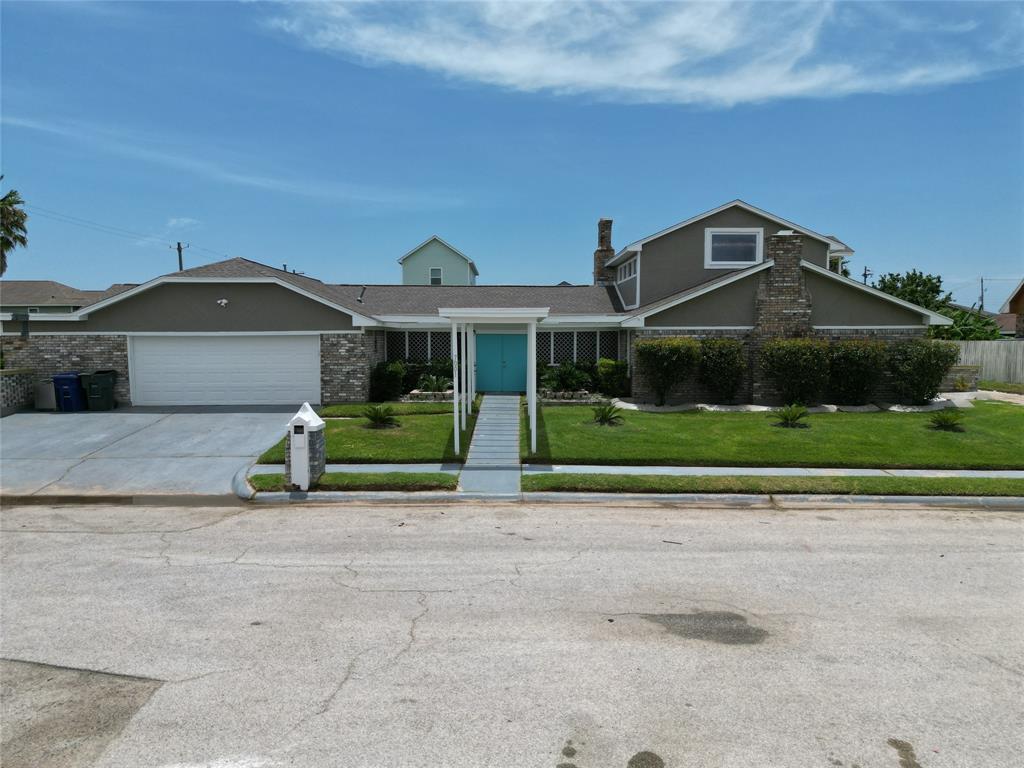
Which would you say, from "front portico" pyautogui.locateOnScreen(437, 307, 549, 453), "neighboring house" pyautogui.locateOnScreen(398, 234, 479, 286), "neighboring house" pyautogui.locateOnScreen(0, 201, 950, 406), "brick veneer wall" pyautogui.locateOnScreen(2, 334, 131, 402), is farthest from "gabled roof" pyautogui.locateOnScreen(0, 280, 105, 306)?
"front portico" pyautogui.locateOnScreen(437, 307, 549, 453)

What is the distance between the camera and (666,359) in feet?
60.4

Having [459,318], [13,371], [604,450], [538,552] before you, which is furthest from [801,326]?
[13,371]

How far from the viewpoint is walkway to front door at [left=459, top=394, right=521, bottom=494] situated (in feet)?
37.8

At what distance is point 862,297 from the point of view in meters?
19.5

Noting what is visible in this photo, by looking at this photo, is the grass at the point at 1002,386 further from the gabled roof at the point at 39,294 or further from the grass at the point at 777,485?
the gabled roof at the point at 39,294

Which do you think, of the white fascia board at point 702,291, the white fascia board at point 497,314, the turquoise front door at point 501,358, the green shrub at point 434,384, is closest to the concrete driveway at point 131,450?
the green shrub at point 434,384

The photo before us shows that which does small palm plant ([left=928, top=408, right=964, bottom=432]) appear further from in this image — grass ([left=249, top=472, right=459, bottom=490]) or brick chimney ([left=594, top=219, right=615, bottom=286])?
brick chimney ([left=594, top=219, right=615, bottom=286])

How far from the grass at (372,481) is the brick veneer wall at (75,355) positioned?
966 centimetres

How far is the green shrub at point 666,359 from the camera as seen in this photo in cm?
1836

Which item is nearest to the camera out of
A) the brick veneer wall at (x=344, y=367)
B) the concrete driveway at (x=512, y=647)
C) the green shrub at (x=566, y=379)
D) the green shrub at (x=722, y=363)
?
the concrete driveway at (x=512, y=647)

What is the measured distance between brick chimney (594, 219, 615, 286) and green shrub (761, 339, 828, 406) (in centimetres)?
1001

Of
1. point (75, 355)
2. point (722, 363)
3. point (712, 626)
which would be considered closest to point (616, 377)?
point (722, 363)

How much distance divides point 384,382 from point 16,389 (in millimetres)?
9747

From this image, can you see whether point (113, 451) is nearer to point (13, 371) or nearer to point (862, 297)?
point (13, 371)
